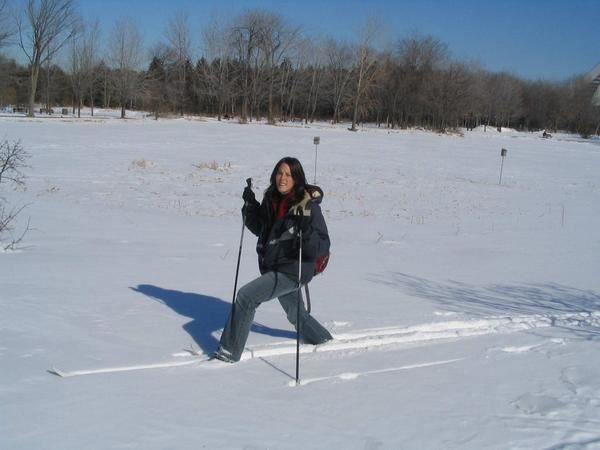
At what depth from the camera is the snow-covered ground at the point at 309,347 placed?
345 cm

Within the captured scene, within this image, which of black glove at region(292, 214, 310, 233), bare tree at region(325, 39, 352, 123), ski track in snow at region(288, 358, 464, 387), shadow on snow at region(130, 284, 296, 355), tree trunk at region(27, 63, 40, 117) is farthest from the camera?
bare tree at region(325, 39, 352, 123)

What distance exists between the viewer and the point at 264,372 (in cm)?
438

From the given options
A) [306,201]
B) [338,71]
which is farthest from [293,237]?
[338,71]

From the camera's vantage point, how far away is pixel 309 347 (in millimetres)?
4902

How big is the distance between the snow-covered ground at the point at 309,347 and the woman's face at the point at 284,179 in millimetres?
1404

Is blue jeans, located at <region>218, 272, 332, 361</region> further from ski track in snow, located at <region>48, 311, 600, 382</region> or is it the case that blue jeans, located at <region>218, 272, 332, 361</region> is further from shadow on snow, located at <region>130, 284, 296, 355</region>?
shadow on snow, located at <region>130, 284, 296, 355</region>

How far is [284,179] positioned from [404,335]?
1990mm

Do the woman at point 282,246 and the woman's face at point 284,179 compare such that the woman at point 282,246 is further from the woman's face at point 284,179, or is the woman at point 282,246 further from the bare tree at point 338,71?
the bare tree at point 338,71

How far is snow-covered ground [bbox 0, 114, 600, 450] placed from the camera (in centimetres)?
345

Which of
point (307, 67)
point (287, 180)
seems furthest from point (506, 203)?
point (307, 67)

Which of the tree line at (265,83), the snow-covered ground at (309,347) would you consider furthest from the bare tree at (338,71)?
the snow-covered ground at (309,347)

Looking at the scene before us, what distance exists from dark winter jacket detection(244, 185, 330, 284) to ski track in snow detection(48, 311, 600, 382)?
2.37ft

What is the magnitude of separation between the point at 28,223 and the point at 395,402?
9336 mm

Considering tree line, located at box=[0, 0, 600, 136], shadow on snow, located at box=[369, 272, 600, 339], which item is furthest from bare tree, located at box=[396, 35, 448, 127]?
shadow on snow, located at box=[369, 272, 600, 339]
